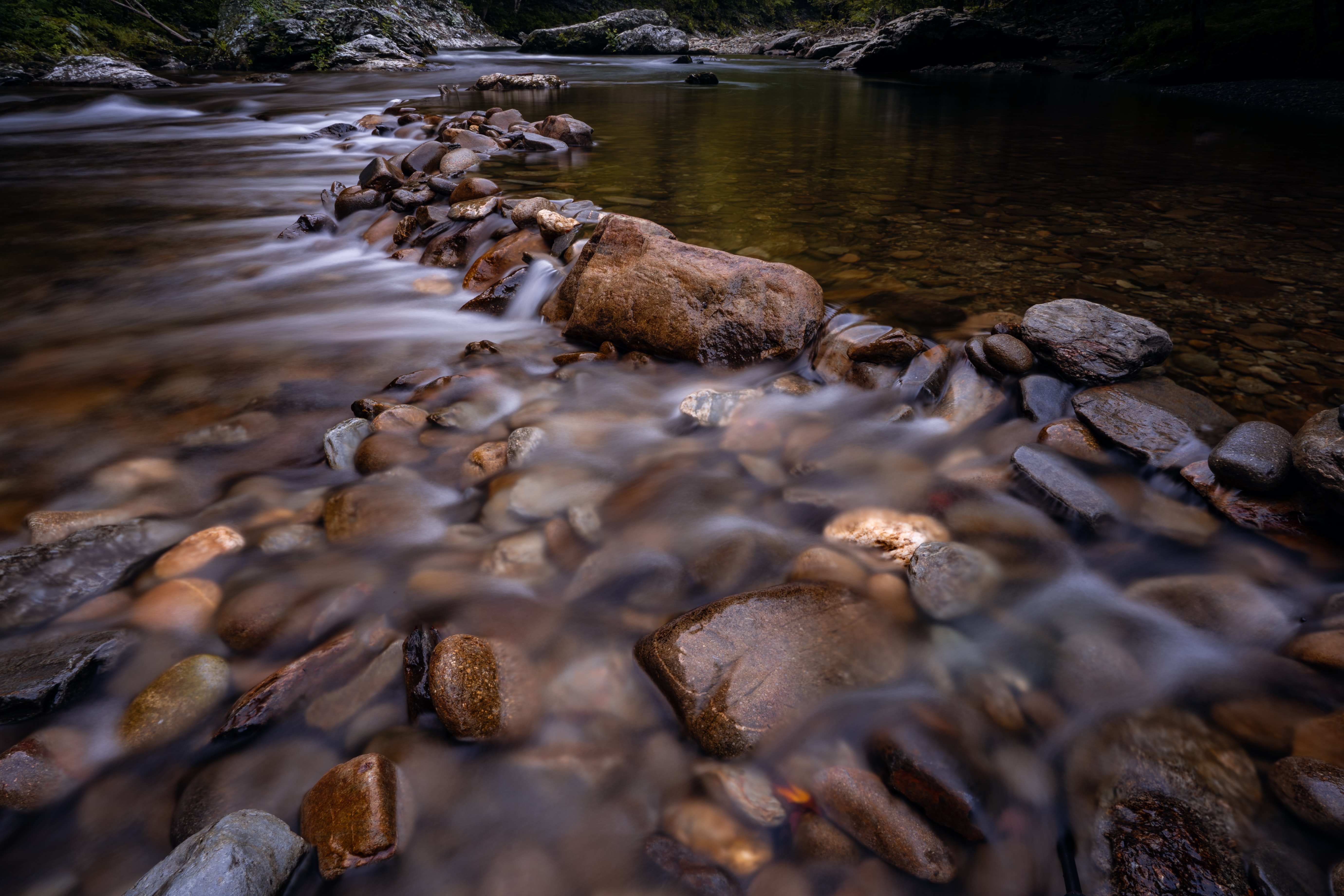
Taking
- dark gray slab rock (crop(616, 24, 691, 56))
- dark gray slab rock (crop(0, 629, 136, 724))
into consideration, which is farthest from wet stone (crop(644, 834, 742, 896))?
dark gray slab rock (crop(616, 24, 691, 56))

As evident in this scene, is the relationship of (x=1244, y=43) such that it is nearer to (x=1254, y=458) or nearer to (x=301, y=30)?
(x=1254, y=458)

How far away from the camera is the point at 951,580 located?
192 centimetres

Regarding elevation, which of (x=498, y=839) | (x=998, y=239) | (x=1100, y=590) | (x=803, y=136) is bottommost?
(x=498, y=839)

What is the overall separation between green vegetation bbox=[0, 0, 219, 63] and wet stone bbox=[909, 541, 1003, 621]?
28.9 m

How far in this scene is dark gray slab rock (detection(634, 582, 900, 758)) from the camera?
160 cm

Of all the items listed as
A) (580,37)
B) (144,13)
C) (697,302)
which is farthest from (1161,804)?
(580,37)

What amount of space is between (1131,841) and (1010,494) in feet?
4.07

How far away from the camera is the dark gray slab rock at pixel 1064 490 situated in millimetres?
2160

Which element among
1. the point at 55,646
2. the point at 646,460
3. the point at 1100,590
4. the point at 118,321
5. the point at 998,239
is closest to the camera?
the point at 55,646

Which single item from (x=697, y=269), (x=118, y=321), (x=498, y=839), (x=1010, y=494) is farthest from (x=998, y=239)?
(x=118, y=321)

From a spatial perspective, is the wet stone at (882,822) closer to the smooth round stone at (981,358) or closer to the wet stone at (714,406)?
the wet stone at (714,406)

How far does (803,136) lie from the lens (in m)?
9.05

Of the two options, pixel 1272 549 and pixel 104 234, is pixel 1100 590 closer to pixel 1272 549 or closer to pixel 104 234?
pixel 1272 549

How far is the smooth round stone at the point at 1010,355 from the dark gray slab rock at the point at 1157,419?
0.88ft
